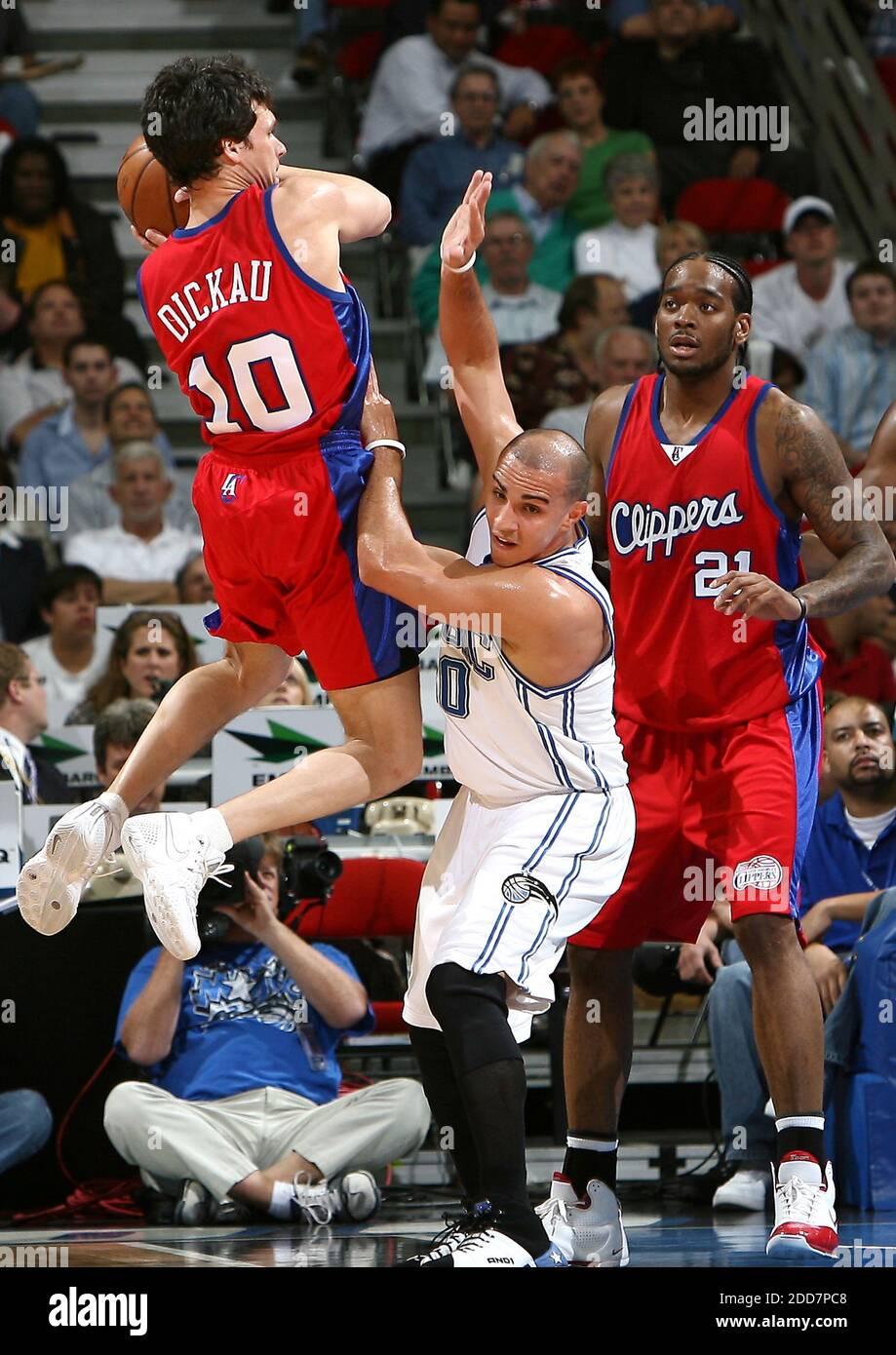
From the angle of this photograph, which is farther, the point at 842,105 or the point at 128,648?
the point at 842,105

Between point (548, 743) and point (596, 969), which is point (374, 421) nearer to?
point (548, 743)

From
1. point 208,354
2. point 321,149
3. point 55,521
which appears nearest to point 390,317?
point 321,149

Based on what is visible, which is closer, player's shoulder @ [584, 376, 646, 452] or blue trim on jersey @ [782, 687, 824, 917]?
blue trim on jersey @ [782, 687, 824, 917]

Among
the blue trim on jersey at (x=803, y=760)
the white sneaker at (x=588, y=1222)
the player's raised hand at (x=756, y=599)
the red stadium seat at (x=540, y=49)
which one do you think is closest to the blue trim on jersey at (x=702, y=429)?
the player's raised hand at (x=756, y=599)

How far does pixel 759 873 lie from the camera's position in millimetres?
3908

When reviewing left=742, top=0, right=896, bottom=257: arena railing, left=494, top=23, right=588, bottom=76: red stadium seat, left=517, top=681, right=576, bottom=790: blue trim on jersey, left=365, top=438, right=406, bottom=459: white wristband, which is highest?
left=494, top=23, right=588, bottom=76: red stadium seat

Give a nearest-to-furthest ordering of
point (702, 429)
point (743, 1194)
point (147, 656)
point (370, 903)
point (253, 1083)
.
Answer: point (702, 429), point (743, 1194), point (253, 1083), point (370, 903), point (147, 656)

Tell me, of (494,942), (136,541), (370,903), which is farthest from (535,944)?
(136,541)

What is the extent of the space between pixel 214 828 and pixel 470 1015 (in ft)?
2.07

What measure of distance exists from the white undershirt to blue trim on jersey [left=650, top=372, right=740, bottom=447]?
6.25ft

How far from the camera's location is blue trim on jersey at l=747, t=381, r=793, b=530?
4.13 meters

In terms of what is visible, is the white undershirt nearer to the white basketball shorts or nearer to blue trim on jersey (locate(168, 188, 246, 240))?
the white basketball shorts

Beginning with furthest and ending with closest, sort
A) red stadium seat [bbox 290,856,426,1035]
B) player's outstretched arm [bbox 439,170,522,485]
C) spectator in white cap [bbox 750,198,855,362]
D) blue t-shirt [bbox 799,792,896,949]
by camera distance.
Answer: spectator in white cap [bbox 750,198,855,362] < blue t-shirt [bbox 799,792,896,949] < red stadium seat [bbox 290,856,426,1035] < player's outstretched arm [bbox 439,170,522,485]

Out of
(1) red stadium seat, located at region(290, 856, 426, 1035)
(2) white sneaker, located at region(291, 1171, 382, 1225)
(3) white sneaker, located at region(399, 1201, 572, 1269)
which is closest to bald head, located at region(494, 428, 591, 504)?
(3) white sneaker, located at region(399, 1201, 572, 1269)
